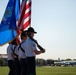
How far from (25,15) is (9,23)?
0.90m

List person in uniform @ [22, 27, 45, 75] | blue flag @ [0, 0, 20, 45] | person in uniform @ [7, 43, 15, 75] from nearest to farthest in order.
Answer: person in uniform @ [22, 27, 45, 75] < person in uniform @ [7, 43, 15, 75] < blue flag @ [0, 0, 20, 45]

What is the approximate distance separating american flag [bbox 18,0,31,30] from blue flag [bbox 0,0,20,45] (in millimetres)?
252

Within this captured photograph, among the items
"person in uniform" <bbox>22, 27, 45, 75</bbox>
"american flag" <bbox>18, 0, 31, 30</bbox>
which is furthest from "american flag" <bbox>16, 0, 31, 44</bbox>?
"person in uniform" <bbox>22, 27, 45, 75</bbox>

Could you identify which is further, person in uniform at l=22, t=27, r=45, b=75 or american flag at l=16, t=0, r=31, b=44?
american flag at l=16, t=0, r=31, b=44

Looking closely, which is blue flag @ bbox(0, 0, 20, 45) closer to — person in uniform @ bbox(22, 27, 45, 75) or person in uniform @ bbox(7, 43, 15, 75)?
person in uniform @ bbox(7, 43, 15, 75)

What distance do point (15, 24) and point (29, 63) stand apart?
129 inches

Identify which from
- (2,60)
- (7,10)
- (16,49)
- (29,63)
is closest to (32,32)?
(29,63)

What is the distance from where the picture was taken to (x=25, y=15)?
1373cm

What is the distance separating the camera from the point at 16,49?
1281cm

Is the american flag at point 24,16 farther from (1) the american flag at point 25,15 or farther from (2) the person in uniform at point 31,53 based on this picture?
A: (2) the person in uniform at point 31,53

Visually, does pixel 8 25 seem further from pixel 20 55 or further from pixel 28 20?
pixel 20 55

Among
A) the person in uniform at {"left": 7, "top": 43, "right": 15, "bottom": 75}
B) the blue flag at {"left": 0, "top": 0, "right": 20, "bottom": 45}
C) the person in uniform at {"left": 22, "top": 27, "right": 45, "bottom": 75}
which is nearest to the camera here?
the person in uniform at {"left": 22, "top": 27, "right": 45, "bottom": 75}

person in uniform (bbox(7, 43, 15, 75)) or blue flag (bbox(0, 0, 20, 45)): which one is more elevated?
blue flag (bbox(0, 0, 20, 45))

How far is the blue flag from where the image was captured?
13180mm
